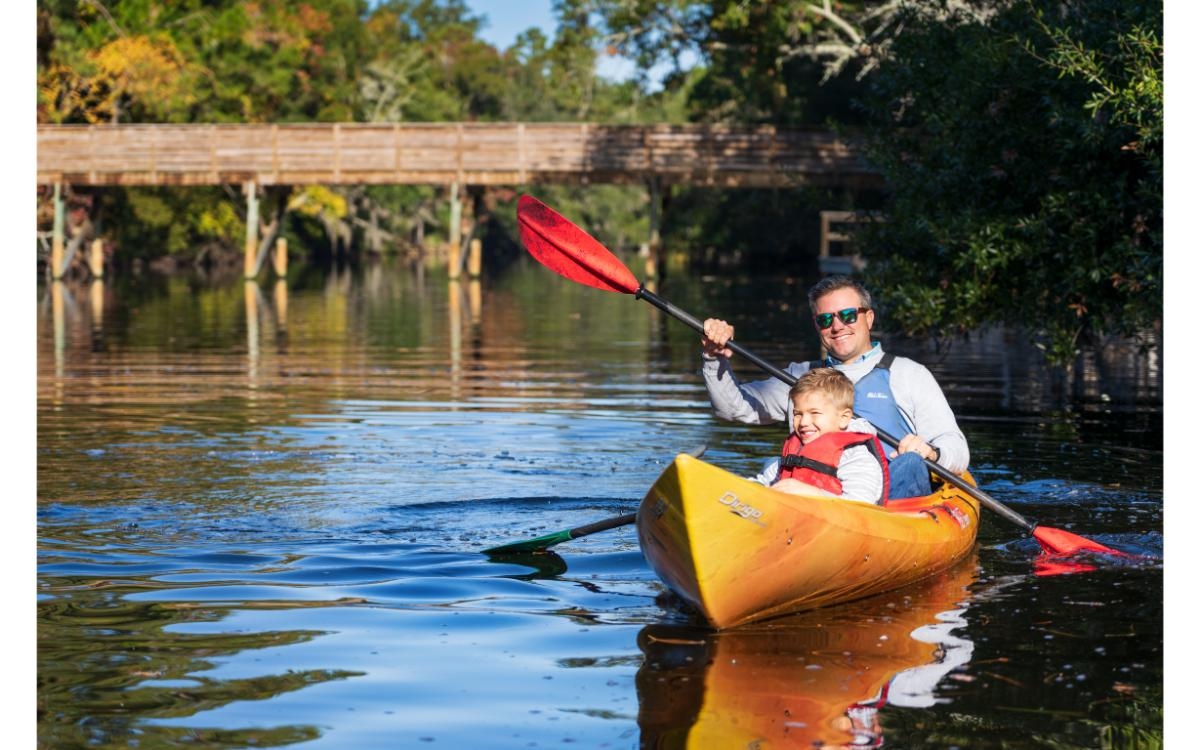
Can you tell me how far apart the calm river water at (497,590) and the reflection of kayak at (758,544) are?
136 mm

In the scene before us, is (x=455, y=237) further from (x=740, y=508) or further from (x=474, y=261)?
(x=740, y=508)

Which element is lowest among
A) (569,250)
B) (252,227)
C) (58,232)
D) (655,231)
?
(569,250)

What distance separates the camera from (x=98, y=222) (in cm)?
4366

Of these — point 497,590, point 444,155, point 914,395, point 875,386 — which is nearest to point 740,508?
point 497,590

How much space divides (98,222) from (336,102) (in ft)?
59.1

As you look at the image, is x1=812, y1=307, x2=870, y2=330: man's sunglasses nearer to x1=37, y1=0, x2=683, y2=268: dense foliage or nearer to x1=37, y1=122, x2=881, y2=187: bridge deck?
x1=37, y1=122, x2=881, y2=187: bridge deck

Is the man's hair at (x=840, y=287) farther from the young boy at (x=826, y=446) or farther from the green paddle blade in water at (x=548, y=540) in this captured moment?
the green paddle blade in water at (x=548, y=540)

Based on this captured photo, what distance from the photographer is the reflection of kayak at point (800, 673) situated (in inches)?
197

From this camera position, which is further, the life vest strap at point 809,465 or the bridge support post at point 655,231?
the bridge support post at point 655,231

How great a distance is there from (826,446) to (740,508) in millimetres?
981

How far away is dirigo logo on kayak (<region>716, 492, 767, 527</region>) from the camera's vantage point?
5.99m

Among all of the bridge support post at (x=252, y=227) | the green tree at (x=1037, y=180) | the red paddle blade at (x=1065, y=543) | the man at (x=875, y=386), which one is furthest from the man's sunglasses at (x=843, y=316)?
the bridge support post at (x=252, y=227)

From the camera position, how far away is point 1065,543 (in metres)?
7.80
